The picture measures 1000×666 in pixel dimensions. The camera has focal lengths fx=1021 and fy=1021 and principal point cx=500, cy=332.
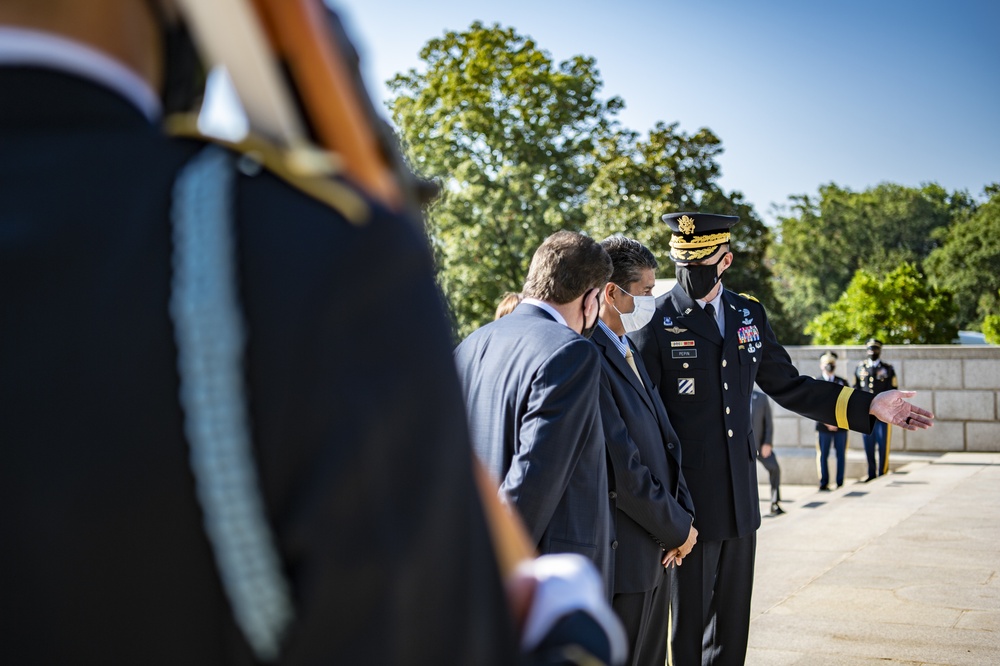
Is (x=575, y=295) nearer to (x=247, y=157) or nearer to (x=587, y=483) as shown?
(x=587, y=483)

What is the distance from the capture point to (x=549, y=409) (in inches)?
133

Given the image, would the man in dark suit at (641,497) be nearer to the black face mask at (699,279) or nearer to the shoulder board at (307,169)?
the black face mask at (699,279)

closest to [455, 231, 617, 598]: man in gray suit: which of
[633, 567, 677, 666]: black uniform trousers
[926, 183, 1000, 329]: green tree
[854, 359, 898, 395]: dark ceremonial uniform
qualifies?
[633, 567, 677, 666]: black uniform trousers

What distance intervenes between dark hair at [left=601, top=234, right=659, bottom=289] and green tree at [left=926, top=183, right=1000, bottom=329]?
49676mm

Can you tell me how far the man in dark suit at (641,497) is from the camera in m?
3.94

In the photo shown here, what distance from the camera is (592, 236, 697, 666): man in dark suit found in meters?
3.94

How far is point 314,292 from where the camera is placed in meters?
0.62

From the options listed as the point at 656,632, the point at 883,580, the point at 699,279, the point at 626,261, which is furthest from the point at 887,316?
the point at 656,632

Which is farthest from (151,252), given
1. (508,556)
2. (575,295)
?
(575,295)

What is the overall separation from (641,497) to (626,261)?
4.49ft

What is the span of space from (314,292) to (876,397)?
15.7ft

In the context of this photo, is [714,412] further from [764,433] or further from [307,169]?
[764,433]

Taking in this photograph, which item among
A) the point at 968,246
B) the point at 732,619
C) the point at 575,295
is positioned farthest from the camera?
the point at 968,246

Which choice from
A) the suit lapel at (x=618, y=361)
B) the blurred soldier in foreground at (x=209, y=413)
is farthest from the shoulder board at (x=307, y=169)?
the suit lapel at (x=618, y=361)
